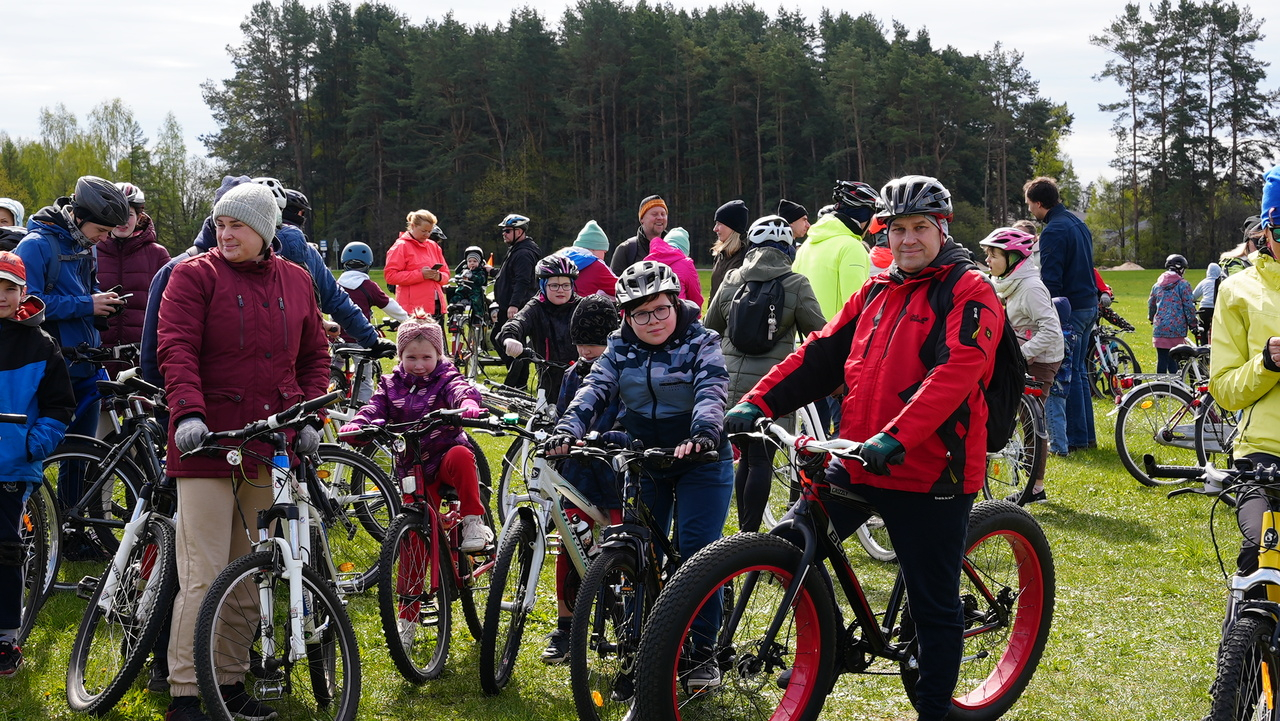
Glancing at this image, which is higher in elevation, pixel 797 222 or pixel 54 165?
pixel 54 165

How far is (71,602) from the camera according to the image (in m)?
6.02

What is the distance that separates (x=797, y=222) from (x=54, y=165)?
93.9 m

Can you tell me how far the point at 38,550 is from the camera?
554cm

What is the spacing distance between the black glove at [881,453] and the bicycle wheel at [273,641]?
82.5 inches

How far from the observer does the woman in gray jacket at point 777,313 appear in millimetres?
6133

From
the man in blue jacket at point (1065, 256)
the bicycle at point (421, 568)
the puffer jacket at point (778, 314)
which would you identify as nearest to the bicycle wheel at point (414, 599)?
the bicycle at point (421, 568)

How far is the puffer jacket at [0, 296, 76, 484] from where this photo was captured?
5.06m

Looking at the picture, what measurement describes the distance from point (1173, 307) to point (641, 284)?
11253 millimetres

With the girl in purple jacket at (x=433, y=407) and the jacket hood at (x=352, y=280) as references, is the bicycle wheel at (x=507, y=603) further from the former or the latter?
the jacket hood at (x=352, y=280)

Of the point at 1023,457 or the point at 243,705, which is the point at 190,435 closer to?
the point at 243,705

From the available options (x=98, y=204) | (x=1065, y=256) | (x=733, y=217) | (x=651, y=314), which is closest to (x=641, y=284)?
(x=651, y=314)

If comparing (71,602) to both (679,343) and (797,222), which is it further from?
(797,222)

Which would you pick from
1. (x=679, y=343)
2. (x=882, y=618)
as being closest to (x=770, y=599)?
(x=882, y=618)

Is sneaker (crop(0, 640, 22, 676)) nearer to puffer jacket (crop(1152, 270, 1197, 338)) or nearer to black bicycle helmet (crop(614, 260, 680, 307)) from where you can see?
black bicycle helmet (crop(614, 260, 680, 307))
